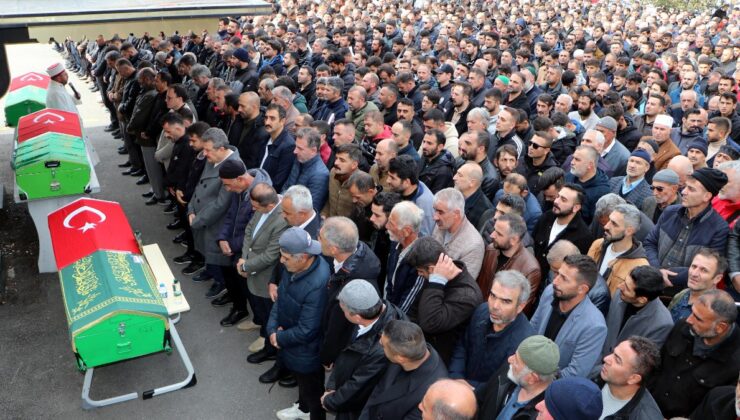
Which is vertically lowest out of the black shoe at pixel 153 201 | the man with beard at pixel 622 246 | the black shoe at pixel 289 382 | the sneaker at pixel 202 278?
the black shoe at pixel 153 201

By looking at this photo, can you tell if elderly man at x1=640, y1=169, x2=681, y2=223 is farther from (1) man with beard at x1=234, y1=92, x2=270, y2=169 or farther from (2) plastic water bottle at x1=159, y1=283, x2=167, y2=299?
(2) plastic water bottle at x1=159, y1=283, x2=167, y2=299

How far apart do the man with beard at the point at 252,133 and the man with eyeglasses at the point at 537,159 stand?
9.52ft

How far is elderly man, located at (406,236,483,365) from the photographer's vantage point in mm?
3688

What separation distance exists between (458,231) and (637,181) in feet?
6.69

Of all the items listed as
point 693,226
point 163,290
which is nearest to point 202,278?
point 163,290

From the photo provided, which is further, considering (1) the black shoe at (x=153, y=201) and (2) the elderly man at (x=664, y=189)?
(1) the black shoe at (x=153, y=201)

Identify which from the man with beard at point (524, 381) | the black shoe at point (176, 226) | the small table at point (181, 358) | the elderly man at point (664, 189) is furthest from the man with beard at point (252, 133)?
the man with beard at point (524, 381)

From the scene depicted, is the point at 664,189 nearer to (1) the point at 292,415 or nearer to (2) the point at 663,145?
(2) the point at 663,145

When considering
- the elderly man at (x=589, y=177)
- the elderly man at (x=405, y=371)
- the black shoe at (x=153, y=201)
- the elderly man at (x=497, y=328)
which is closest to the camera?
the elderly man at (x=405, y=371)

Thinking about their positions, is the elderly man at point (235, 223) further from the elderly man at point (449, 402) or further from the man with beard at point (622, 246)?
the elderly man at point (449, 402)

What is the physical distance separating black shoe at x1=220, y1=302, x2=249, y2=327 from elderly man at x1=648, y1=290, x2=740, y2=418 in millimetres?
3784

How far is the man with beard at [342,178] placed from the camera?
5.49 m

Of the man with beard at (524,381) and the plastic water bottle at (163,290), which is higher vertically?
the man with beard at (524,381)

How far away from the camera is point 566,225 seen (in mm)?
4785
